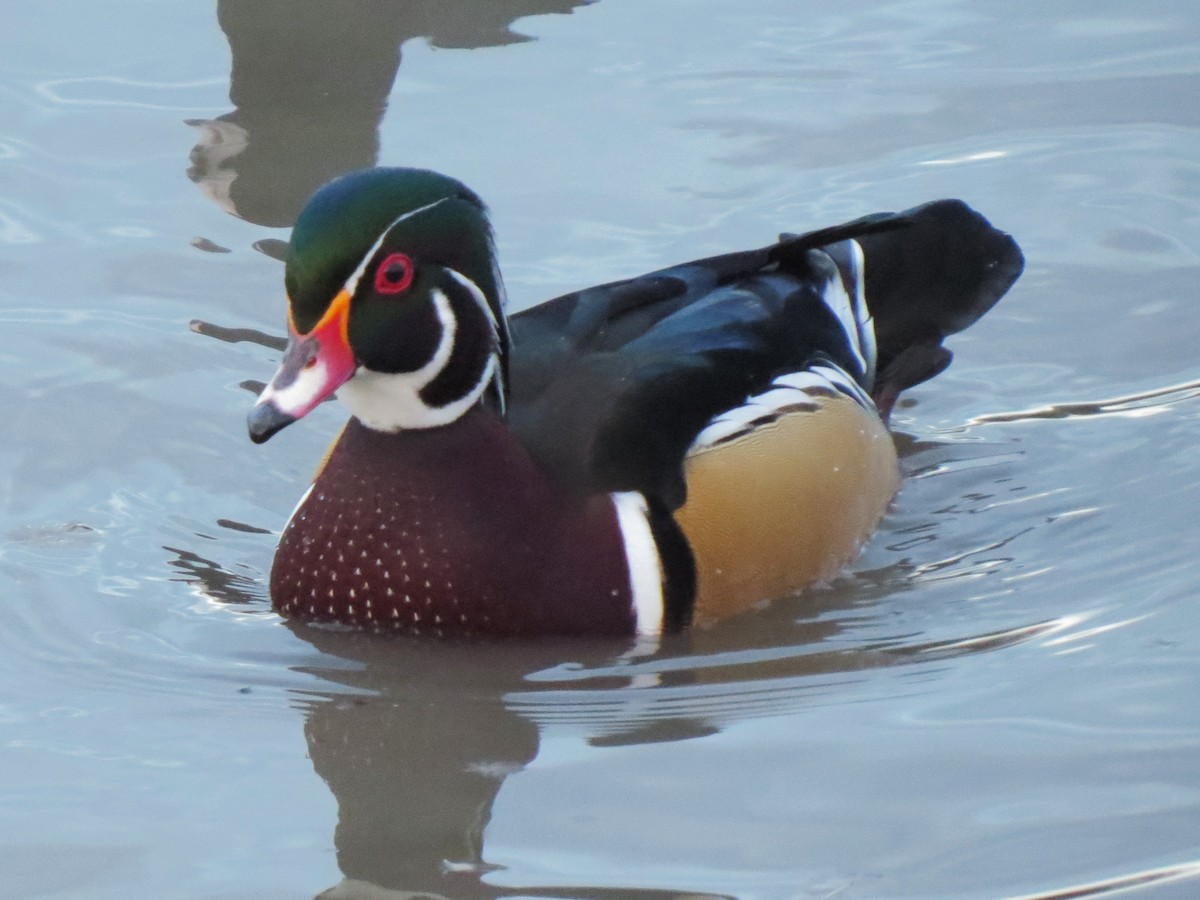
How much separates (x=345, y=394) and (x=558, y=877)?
1.56 m

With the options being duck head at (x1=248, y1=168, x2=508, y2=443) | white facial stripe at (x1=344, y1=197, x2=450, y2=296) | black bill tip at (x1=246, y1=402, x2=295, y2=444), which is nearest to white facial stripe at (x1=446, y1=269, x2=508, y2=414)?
duck head at (x1=248, y1=168, x2=508, y2=443)

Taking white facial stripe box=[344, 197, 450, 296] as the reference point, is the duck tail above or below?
below

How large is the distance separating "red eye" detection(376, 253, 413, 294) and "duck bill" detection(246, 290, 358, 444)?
10cm

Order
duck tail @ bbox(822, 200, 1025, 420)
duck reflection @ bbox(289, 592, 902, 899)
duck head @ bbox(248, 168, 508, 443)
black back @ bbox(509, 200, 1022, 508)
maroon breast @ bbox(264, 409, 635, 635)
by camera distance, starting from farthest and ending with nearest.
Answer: duck tail @ bbox(822, 200, 1025, 420) < black back @ bbox(509, 200, 1022, 508) < maroon breast @ bbox(264, 409, 635, 635) < duck head @ bbox(248, 168, 508, 443) < duck reflection @ bbox(289, 592, 902, 899)

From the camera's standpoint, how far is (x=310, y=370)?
418 cm

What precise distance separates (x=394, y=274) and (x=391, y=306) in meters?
0.07

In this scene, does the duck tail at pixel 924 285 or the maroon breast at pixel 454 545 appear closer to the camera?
the maroon breast at pixel 454 545

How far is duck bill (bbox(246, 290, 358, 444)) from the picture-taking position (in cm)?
409

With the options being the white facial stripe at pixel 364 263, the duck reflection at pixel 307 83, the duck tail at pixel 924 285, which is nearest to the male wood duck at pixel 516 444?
the white facial stripe at pixel 364 263

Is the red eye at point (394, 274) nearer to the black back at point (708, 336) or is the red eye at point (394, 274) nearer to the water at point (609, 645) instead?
the black back at point (708, 336)

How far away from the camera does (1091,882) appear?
3.40 meters


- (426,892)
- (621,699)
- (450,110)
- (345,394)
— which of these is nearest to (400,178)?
(345,394)

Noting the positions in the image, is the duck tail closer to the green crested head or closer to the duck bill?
the green crested head

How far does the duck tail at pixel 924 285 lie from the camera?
19.1 ft
